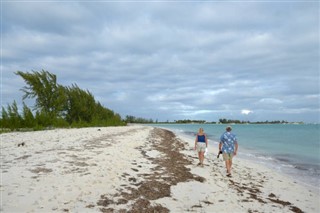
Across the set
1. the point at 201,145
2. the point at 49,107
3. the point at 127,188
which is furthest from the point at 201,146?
the point at 49,107

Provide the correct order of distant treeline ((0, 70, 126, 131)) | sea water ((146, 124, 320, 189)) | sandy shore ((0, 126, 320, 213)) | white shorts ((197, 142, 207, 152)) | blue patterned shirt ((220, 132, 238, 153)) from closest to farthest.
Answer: sandy shore ((0, 126, 320, 213)), blue patterned shirt ((220, 132, 238, 153)), white shorts ((197, 142, 207, 152)), sea water ((146, 124, 320, 189)), distant treeline ((0, 70, 126, 131))

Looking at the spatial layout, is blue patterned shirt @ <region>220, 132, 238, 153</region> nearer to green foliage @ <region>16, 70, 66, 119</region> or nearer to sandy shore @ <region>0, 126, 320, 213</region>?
sandy shore @ <region>0, 126, 320, 213</region>

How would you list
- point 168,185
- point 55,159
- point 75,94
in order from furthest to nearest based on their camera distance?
point 75,94 < point 55,159 < point 168,185

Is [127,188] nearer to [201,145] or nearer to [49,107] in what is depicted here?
[201,145]

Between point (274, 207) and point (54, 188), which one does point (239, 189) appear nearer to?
point (274, 207)

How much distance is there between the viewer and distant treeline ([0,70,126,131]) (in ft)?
87.6

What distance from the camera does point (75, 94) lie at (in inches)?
1916

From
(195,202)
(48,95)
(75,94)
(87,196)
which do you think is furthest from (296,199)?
(75,94)

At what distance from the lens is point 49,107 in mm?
36594

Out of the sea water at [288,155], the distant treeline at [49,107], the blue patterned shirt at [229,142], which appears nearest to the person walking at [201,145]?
the blue patterned shirt at [229,142]

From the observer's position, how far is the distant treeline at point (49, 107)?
26703 mm

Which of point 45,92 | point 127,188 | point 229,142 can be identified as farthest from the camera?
point 45,92

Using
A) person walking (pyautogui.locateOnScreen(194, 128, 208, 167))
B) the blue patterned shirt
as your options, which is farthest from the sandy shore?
person walking (pyautogui.locateOnScreen(194, 128, 208, 167))

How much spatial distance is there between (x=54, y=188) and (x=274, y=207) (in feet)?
20.6
